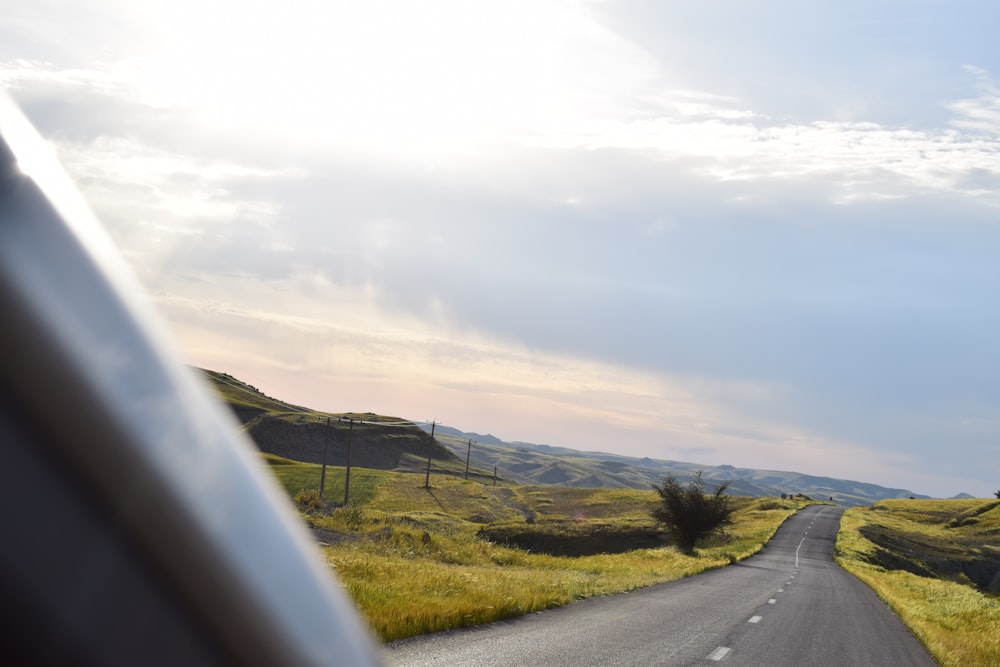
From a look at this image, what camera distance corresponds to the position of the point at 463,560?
31172 mm

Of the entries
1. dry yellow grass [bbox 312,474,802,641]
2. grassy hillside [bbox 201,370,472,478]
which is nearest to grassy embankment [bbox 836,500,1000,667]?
dry yellow grass [bbox 312,474,802,641]

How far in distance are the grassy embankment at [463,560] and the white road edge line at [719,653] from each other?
330 centimetres

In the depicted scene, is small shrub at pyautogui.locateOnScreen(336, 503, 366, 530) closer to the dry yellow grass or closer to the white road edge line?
the dry yellow grass

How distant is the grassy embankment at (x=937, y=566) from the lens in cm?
1884

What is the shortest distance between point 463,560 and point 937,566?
59677 millimetres

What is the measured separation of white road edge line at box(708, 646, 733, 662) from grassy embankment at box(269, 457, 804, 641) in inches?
130

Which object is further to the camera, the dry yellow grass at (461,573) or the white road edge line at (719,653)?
the dry yellow grass at (461,573)

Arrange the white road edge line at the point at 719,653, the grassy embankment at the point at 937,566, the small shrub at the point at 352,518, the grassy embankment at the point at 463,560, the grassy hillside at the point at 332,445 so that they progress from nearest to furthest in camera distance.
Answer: the white road edge line at the point at 719,653
the grassy embankment at the point at 463,560
the grassy embankment at the point at 937,566
the small shrub at the point at 352,518
the grassy hillside at the point at 332,445

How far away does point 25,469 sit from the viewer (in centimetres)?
120

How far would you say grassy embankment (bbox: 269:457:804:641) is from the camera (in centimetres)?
1384

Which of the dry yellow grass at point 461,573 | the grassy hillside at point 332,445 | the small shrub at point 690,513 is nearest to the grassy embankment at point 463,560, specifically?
the dry yellow grass at point 461,573

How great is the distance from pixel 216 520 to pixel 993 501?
539ft

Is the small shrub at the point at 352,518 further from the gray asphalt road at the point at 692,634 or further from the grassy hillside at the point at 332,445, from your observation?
the grassy hillside at the point at 332,445

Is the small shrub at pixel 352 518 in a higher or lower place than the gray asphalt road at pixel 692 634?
lower
